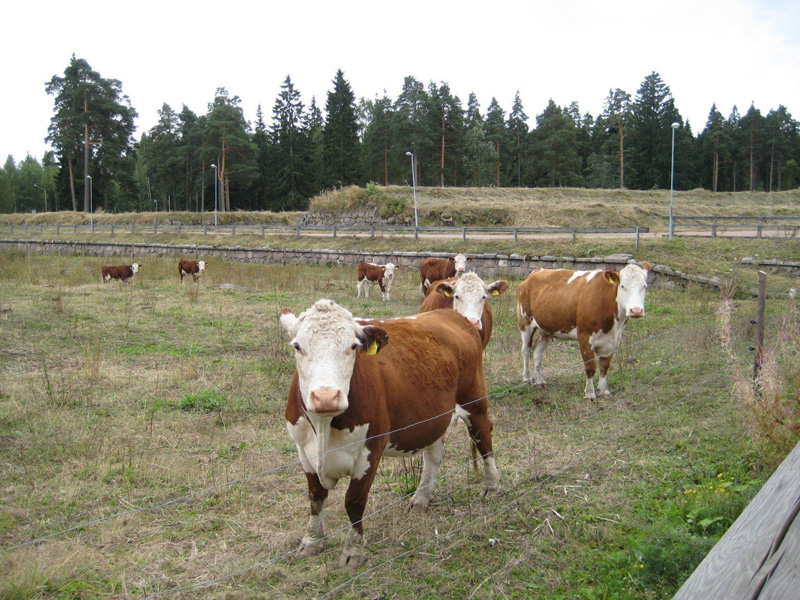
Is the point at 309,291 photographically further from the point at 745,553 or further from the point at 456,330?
the point at 745,553

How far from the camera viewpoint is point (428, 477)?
16.4ft

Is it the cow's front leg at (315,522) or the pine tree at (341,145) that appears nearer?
the cow's front leg at (315,522)

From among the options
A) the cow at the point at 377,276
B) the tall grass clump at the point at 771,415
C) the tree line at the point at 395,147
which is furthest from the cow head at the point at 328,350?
the tree line at the point at 395,147

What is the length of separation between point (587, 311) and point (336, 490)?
4832 millimetres

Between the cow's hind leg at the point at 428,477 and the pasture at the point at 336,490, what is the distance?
14 centimetres

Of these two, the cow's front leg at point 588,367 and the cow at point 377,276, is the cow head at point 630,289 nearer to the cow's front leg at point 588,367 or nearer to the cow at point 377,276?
the cow's front leg at point 588,367

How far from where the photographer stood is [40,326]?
12.1 meters

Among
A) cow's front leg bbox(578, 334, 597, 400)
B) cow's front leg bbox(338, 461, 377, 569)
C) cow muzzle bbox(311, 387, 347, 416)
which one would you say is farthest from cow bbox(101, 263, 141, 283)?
cow muzzle bbox(311, 387, 347, 416)

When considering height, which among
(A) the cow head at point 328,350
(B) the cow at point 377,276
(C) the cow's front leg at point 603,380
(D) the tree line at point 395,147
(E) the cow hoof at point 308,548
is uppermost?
(D) the tree line at point 395,147

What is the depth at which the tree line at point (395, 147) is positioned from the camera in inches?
2318

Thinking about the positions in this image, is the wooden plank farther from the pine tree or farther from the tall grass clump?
the pine tree

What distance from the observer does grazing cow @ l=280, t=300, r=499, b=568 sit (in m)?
3.63

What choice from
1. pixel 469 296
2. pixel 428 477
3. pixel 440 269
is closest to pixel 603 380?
pixel 469 296

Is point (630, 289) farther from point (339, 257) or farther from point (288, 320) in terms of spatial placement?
point (339, 257)
